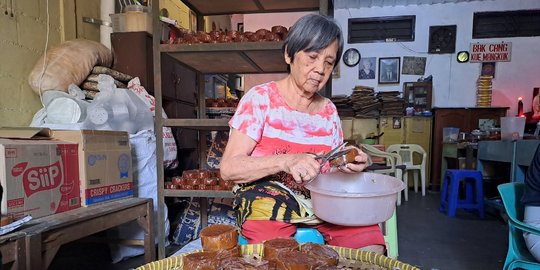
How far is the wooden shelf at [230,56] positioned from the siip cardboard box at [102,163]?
69 centimetres

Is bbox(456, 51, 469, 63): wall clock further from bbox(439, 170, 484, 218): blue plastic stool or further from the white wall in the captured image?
bbox(439, 170, 484, 218): blue plastic stool

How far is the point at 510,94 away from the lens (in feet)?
20.2

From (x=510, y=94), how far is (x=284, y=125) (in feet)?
22.9

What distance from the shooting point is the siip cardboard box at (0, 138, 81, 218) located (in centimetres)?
133

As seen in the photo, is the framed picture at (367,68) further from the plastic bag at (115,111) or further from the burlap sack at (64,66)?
the burlap sack at (64,66)

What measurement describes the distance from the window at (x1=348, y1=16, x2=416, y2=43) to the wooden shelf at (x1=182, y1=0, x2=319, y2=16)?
4701 millimetres

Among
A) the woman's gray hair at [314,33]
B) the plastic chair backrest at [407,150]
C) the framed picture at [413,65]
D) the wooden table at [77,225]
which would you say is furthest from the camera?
the framed picture at [413,65]

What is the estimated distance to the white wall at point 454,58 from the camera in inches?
241

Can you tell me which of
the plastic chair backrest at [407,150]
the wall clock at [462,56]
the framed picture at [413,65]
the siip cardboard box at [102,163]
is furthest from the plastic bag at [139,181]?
the wall clock at [462,56]

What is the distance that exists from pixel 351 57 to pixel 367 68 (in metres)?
0.43

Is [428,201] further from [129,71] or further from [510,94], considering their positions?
[129,71]

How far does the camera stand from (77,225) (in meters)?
1.52

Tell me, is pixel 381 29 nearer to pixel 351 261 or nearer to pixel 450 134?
pixel 450 134

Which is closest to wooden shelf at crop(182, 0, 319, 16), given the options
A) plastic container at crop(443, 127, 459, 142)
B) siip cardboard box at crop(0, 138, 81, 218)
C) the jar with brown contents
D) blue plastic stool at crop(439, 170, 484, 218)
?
siip cardboard box at crop(0, 138, 81, 218)
